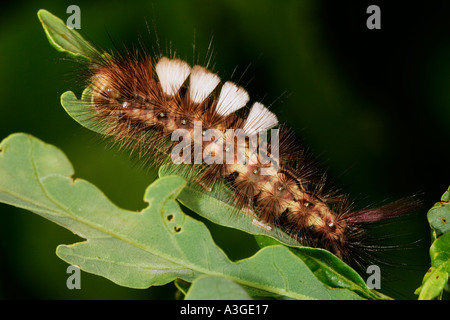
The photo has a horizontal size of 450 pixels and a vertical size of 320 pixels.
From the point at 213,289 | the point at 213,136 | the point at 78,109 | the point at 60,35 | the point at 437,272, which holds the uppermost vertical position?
the point at 60,35

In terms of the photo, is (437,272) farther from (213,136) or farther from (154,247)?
(213,136)

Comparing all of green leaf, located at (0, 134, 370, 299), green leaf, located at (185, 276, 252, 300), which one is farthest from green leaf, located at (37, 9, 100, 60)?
green leaf, located at (185, 276, 252, 300)

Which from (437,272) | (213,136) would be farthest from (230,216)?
(437,272)

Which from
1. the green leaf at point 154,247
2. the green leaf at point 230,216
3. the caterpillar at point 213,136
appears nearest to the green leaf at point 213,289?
the green leaf at point 154,247

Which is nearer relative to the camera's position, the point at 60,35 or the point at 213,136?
the point at 60,35

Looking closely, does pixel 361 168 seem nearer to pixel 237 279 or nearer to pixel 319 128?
pixel 319 128

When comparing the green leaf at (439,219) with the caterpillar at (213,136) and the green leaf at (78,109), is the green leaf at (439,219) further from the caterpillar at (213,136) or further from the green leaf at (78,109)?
the green leaf at (78,109)

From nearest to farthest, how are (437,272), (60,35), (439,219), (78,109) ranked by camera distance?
1. (437,272)
2. (439,219)
3. (60,35)
4. (78,109)

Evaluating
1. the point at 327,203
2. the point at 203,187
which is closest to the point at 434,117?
the point at 327,203
